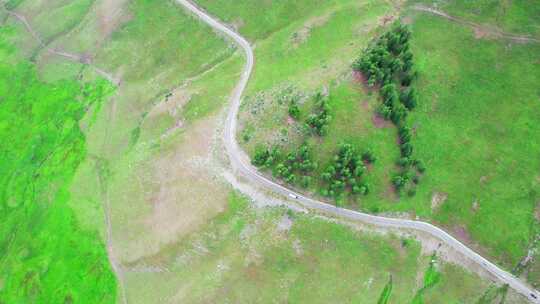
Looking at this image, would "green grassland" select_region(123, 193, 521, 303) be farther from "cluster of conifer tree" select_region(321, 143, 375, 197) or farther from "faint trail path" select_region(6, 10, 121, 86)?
"faint trail path" select_region(6, 10, 121, 86)

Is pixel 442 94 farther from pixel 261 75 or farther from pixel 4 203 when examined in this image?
pixel 4 203

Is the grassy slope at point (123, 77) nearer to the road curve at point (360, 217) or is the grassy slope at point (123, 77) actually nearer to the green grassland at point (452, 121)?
the road curve at point (360, 217)

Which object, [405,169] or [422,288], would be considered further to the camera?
[405,169]

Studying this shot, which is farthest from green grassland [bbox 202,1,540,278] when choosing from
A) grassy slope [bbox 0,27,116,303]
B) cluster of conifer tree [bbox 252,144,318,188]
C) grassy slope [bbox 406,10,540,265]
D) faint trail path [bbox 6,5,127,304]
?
grassy slope [bbox 0,27,116,303]

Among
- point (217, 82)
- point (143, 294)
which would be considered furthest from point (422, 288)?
point (217, 82)

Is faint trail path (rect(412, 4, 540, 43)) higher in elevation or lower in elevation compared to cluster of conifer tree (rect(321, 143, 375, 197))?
higher

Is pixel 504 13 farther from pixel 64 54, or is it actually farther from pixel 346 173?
pixel 64 54
